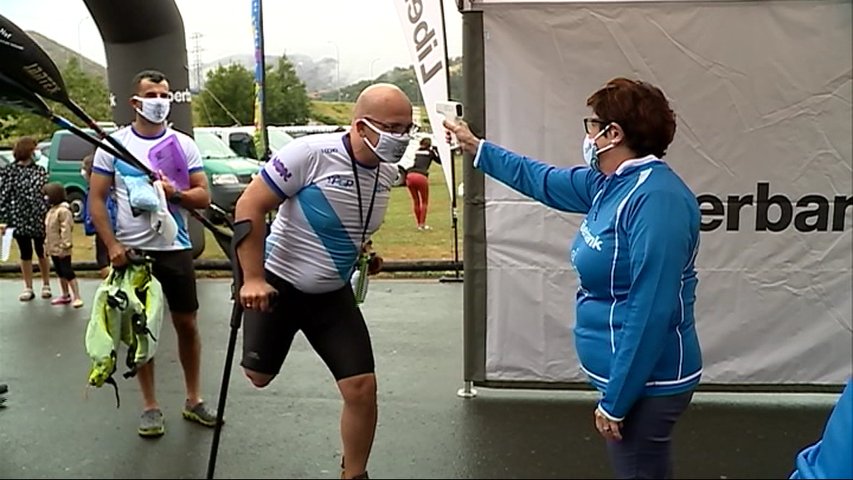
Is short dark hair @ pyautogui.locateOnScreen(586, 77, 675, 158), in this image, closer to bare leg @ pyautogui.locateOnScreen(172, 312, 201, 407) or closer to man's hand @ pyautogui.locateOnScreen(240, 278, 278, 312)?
man's hand @ pyautogui.locateOnScreen(240, 278, 278, 312)

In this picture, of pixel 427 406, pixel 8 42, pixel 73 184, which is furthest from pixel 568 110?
pixel 73 184

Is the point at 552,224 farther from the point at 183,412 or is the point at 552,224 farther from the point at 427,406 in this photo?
the point at 183,412

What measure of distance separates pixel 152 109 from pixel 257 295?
1.64m

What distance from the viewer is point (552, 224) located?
15.9 ft

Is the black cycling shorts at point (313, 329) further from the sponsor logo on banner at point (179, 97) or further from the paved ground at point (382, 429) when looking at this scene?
the sponsor logo on banner at point (179, 97)

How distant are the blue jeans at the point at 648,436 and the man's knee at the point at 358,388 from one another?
1208 mm

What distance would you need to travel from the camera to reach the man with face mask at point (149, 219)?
4.40 metres

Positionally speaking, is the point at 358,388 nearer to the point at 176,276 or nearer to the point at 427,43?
the point at 176,276

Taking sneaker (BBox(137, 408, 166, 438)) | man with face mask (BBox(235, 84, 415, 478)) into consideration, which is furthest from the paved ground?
man with face mask (BBox(235, 84, 415, 478))

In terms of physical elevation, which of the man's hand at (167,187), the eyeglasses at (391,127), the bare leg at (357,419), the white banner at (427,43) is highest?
the white banner at (427,43)

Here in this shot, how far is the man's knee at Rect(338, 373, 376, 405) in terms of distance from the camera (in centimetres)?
353

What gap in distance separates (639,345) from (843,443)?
0.69 metres

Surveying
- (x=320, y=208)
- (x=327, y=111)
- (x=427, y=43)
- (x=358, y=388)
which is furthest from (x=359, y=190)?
(x=327, y=111)

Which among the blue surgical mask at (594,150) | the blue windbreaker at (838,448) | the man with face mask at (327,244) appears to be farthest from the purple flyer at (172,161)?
the blue windbreaker at (838,448)
